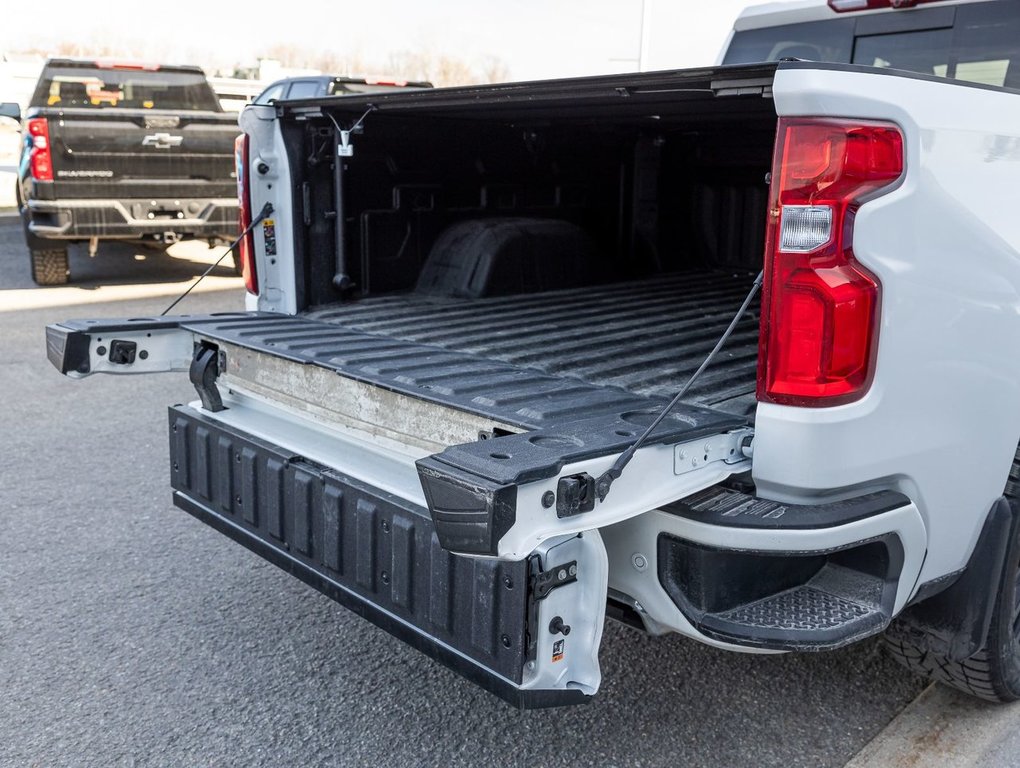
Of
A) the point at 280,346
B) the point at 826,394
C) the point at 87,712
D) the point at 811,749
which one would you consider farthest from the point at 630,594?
the point at 87,712

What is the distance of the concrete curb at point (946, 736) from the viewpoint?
2844 millimetres

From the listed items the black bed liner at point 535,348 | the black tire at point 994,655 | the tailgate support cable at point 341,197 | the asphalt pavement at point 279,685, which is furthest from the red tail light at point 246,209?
the black tire at point 994,655

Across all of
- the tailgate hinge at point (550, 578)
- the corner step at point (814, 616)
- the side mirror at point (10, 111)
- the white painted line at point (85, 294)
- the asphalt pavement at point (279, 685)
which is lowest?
the asphalt pavement at point (279, 685)

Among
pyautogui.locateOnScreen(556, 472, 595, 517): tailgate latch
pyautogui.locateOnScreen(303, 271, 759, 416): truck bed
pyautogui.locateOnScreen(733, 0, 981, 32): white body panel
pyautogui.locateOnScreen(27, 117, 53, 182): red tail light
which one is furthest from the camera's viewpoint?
pyautogui.locateOnScreen(27, 117, 53, 182): red tail light

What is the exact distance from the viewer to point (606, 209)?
5.05 m

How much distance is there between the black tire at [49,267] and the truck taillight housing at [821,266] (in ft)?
31.7

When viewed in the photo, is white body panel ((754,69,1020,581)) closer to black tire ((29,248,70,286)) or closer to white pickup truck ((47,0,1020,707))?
white pickup truck ((47,0,1020,707))

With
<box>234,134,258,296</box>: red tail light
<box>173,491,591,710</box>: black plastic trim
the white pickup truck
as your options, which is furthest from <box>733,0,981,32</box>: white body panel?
<box>173,491,591,710</box>: black plastic trim

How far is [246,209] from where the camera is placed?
377 cm

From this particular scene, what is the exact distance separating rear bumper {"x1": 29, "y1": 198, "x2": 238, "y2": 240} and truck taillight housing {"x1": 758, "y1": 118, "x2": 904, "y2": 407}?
345 inches

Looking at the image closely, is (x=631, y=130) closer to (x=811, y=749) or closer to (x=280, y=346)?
(x=280, y=346)

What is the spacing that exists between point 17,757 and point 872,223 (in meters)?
2.60

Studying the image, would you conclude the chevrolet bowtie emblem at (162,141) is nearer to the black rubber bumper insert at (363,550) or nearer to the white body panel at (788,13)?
the white body panel at (788,13)

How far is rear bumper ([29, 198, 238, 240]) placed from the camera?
31.4 ft
